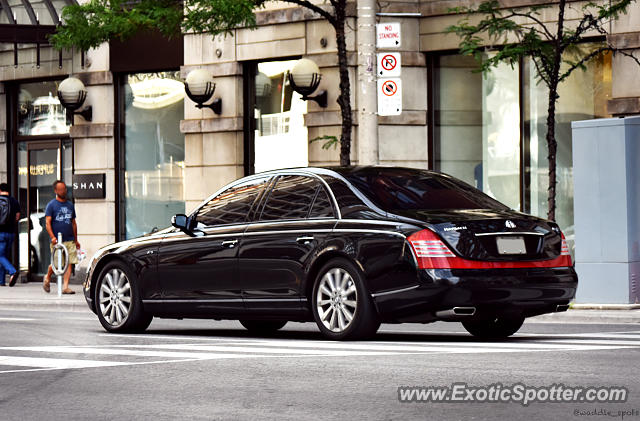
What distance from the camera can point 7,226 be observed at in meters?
24.6

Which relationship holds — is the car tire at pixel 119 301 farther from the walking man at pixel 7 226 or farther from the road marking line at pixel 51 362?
the walking man at pixel 7 226

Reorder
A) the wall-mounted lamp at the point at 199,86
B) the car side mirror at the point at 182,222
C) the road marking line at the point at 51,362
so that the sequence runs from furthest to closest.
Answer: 1. the wall-mounted lamp at the point at 199,86
2. the car side mirror at the point at 182,222
3. the road marking line at the point at 51,362

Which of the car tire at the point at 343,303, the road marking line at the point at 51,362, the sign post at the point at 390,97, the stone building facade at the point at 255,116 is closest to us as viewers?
the road marking line at the point at 51,362

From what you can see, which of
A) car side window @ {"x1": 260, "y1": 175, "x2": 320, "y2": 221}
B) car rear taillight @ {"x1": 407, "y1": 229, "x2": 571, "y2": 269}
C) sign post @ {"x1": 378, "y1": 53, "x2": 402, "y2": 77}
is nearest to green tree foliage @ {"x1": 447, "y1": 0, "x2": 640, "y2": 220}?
sign post @ {"x1": 378, "y1": 53, "x2": 402, "y2": 77}

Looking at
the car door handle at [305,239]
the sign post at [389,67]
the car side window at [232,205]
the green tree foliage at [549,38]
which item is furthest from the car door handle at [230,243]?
the green tree foliage at [549,38]

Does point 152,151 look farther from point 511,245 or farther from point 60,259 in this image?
point 511,245

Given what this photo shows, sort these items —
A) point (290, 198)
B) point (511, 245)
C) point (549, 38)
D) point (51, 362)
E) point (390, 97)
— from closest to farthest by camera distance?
point (51, 362)
point (511, 245)
point (290, 198)
point (390, 97)
point (549, 38)

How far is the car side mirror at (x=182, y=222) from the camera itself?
12644mm

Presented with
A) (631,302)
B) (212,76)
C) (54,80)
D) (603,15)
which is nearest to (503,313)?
(631,302)

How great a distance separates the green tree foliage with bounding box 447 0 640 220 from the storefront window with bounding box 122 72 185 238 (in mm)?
5915

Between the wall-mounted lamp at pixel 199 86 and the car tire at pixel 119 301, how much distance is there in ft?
30.4

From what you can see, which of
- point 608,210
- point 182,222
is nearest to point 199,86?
point 608,210

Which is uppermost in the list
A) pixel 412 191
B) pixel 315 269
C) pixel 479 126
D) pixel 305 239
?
pixel 479 126
